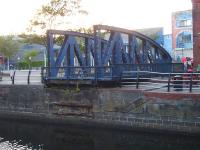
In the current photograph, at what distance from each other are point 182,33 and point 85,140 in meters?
52.4

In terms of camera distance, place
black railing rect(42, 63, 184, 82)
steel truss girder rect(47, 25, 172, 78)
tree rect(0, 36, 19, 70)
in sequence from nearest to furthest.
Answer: black railing rect(42, 63, 184, 82) < steel truss girder rect(47, 25, 172, 78) < tree rect(0, 36, 19, 70)

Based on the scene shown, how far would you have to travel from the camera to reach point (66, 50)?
25.9 metres

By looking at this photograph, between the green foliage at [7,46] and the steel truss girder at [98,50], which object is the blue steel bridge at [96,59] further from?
the green foliage at [7,46]

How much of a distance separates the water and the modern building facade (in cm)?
4867

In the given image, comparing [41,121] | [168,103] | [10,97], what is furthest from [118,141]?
[10,97]

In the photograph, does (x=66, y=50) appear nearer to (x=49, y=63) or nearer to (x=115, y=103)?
(x=49, y=63)

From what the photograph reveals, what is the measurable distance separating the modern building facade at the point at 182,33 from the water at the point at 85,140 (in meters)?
48.7

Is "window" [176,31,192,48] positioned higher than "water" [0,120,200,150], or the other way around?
"window" [176,31,192,48]

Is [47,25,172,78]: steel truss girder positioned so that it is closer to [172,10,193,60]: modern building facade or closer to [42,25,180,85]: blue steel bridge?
[42,25,180,85]: blue steel bridge

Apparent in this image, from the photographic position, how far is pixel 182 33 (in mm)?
69562

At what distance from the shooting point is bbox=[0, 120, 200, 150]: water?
18.8m

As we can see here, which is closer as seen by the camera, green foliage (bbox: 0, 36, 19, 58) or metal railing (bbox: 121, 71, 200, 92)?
metal railing (bbox: 121, 71, 200, 92)

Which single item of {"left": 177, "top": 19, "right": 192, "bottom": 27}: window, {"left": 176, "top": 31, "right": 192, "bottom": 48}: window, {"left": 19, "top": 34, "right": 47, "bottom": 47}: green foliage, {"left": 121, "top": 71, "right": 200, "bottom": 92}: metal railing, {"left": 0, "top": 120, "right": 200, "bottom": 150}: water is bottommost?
{"left": 0, "top": 120, "right": 200, "bottom": 150}: water

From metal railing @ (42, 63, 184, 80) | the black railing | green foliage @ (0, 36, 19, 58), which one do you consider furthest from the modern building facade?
the black railing
